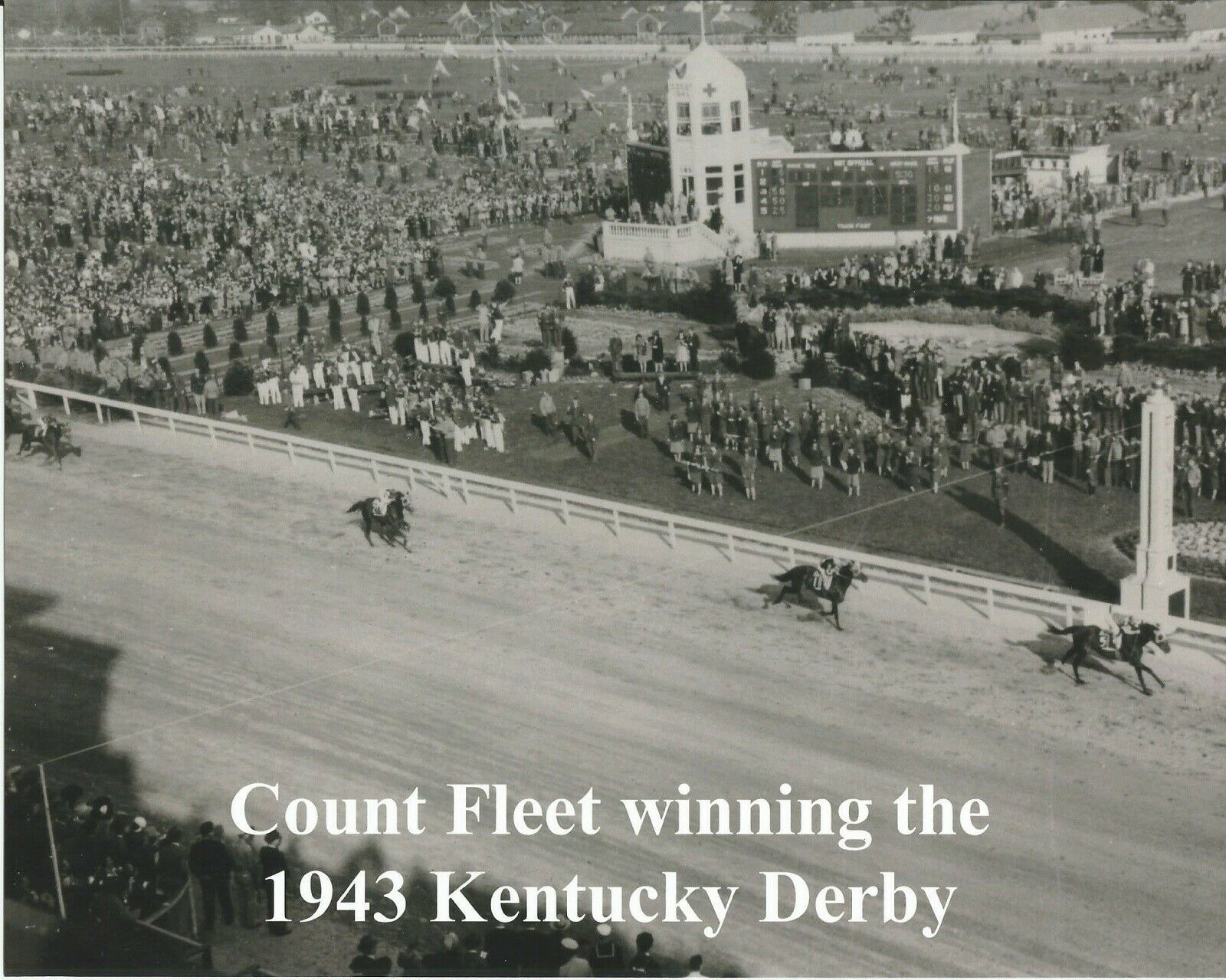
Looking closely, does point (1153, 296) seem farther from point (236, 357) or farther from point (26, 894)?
point (26, 894)

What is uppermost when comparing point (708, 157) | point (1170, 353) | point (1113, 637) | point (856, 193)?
point (708, 157)

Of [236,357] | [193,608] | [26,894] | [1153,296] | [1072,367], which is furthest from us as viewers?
[236,357]

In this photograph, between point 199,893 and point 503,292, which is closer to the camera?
point 199,893

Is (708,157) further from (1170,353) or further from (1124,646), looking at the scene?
(1124,646)

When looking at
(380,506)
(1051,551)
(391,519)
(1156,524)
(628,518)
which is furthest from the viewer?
(628,518)

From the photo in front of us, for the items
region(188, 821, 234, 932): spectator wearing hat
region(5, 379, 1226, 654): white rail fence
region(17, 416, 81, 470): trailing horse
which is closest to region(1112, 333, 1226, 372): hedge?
region(5, 379, 1226, 654): white rail fence

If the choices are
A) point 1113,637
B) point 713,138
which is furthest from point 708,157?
point 1113,637

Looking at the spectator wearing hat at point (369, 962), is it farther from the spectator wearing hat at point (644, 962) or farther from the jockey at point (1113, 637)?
the jockey at point (1113, 637)

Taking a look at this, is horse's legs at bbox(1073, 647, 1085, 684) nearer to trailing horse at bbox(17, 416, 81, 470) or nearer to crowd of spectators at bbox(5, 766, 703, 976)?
crowd of spectators at bbox(5, 766, 703, 976)

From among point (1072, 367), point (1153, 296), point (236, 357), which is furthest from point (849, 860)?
point (236, 357)
